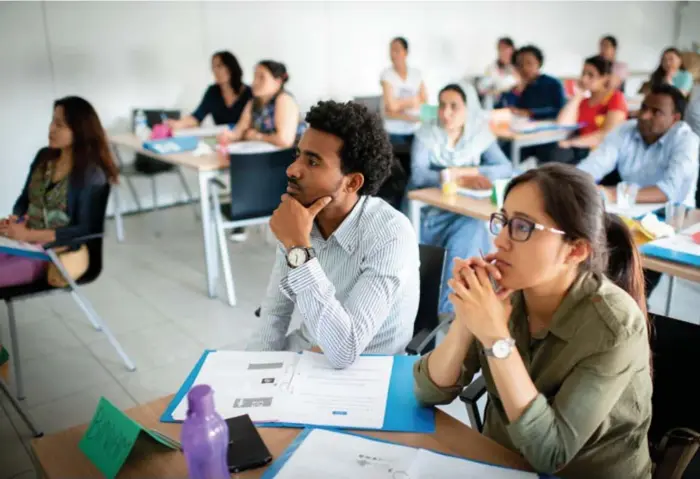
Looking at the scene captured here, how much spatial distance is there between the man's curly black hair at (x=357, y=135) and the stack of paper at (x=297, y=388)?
1.65 feet

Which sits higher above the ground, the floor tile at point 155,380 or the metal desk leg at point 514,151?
the metal desk leg at point 514,151

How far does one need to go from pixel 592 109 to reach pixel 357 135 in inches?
150

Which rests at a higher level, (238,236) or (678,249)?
(678,249)

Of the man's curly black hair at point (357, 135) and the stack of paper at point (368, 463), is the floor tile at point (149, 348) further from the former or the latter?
the stack of paper at point (368, 463)

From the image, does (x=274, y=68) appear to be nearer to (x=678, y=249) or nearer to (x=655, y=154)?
(x=655, y=154)

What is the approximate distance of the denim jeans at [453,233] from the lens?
312cm

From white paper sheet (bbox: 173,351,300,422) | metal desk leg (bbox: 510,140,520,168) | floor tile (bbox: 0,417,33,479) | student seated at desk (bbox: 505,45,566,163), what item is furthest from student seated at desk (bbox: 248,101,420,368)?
student seated at desk (bbox: 505,45,566,163)

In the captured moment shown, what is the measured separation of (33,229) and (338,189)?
6.13 feet

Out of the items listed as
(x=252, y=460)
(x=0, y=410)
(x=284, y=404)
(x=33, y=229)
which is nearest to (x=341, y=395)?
(x=284, y=404)

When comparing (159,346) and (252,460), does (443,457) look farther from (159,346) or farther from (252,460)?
(159,346)

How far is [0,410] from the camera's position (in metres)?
2.51

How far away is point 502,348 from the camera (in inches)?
39.8

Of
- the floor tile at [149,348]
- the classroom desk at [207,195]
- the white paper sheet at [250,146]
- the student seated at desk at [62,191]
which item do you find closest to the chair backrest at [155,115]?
the white paper sheet at [250,146]

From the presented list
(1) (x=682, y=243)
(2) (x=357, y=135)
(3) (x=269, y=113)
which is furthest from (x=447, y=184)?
(3) (x=269, y=113)
